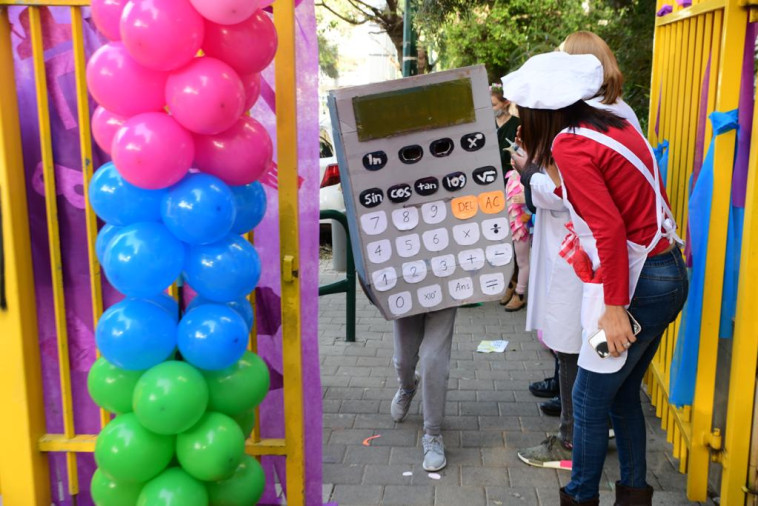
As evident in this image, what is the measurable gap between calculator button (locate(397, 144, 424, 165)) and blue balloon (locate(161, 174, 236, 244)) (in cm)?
123

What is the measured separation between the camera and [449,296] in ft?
11.2

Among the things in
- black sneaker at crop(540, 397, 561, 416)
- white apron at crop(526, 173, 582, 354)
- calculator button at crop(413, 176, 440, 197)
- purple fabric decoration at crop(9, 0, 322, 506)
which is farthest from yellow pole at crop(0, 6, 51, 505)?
black sneaker at crop(540, 397, 561, 416)

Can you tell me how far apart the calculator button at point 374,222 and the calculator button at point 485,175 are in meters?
0.47

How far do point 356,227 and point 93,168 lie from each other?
1204mm

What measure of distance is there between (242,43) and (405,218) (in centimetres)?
141

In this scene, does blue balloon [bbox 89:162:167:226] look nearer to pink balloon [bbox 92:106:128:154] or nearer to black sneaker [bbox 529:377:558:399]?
pink balloon [bbox 92:106:128:154]

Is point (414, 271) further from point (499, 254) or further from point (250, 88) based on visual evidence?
point (250, 88)

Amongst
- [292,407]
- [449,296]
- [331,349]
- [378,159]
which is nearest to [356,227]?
[378,159]

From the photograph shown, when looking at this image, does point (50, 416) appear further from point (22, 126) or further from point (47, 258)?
point (22, 126)

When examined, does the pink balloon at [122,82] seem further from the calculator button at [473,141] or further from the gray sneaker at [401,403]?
the gray sneaker at [401,403]

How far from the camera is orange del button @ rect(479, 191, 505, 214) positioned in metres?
3.34

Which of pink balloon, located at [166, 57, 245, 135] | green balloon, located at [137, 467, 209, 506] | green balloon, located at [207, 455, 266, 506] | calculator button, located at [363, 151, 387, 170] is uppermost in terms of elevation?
pink balloon, located at [166, 57, 245, 135]

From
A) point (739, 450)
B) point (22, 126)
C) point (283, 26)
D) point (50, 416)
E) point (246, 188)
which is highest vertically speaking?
point (283, 26)

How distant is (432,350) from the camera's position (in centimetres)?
351
